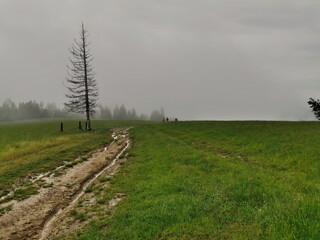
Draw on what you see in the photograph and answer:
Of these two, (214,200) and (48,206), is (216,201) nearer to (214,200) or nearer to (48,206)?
(214,200)

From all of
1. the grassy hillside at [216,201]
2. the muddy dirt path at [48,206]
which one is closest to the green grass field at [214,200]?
the grassy hillside at [216,201]

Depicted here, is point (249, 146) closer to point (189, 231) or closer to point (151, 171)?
point (151, 171)

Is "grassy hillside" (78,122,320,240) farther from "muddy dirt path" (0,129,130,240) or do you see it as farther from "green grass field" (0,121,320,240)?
"muddy dirt path" (0,129,130,240)

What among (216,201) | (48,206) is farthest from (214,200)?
(48,206)

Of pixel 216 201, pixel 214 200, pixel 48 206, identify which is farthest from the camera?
pixel 48 206

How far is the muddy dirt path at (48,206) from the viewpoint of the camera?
9.93 m

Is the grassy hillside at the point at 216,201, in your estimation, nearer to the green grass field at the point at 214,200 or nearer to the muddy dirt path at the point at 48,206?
the green grass field at the point at 214,200

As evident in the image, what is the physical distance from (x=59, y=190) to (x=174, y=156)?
887 centimetres

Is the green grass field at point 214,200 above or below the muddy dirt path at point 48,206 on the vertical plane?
above

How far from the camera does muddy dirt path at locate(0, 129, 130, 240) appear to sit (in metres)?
9.93

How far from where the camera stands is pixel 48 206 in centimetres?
1240

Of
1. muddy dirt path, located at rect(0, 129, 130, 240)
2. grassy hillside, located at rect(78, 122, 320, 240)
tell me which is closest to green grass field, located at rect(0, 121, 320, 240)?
grassy hillside, located at rect(78, 122, 320, 240)

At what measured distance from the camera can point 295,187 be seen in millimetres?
11242

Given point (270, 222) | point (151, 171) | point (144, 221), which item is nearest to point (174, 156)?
point (151, 171)
